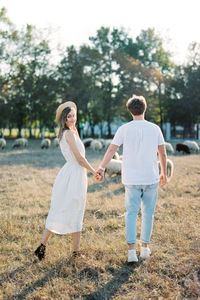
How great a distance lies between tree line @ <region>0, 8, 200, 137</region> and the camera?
3612cm

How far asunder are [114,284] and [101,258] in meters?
0.71

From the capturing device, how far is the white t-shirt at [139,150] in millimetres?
3814

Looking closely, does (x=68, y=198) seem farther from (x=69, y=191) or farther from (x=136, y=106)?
(x=136, y=106)

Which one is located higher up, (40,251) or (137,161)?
(137,161)

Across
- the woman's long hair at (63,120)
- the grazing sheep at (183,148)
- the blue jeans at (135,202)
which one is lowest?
the grazing sheep at (183,148)

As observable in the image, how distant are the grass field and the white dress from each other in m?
0.46

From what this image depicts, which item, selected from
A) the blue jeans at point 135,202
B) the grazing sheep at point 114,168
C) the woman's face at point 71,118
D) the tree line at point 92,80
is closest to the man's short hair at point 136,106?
the woman's face at point 71,118

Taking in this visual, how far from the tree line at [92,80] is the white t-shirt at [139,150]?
32.6 metres

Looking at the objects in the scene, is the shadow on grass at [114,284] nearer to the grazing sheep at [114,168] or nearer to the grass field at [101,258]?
the grass field at [101,258]

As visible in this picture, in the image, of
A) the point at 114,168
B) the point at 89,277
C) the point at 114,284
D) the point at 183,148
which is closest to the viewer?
the point at 114,284

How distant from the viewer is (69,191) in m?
4.00

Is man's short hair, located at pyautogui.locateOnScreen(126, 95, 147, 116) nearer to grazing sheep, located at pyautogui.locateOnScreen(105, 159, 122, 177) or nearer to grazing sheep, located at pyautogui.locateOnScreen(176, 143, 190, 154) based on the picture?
grazing sheep, located at pyautogui.locateOnScreen(105, 159, 122, 177)

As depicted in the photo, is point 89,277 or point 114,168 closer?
point 89,277

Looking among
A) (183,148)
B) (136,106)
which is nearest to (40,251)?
(136,106)
